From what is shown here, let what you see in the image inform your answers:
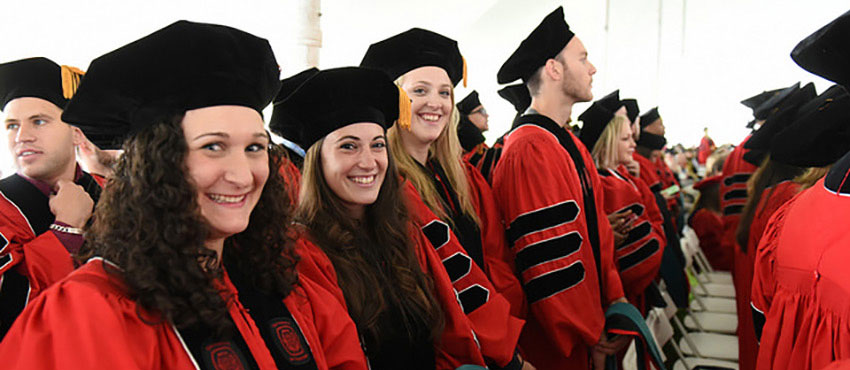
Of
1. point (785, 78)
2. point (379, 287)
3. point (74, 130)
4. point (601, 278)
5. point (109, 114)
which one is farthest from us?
point (785, 78)

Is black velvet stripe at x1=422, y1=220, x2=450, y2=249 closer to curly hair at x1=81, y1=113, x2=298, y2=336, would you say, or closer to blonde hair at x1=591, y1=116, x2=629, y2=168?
curly hair at x1=81, y1=113, x2=298, y2=336

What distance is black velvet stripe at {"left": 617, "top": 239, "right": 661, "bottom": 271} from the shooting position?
3.18 metres

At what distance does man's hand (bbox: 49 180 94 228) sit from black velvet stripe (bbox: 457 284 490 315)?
1256 millimetres

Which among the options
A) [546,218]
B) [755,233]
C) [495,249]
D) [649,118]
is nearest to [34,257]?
[495,249]

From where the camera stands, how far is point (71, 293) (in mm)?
913

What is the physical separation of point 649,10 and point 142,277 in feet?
39.2

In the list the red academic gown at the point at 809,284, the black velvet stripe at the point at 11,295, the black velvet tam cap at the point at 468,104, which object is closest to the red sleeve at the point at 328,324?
the black velvet stripe at the point at 11,295

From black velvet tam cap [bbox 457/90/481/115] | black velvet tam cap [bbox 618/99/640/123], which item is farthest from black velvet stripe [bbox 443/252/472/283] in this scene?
black velvet tam cap [bbox 457/90/481/115]

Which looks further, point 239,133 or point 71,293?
point 239,133

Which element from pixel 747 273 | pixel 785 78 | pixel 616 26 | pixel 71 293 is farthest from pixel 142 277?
pixel 785 78

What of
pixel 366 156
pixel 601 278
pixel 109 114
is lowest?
pixel 601 278

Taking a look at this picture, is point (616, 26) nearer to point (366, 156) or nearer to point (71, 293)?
point (366, 156)

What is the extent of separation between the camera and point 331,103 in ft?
5.71

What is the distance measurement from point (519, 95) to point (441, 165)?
1065mm
